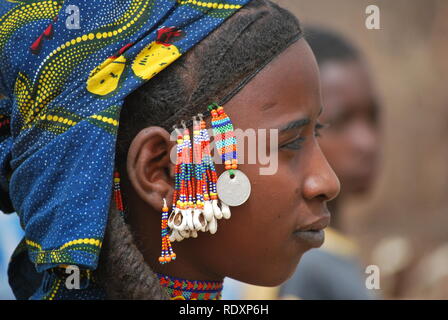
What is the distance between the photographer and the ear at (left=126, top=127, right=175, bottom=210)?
2.22m

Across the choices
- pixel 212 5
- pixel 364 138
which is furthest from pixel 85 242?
pixel 364 138

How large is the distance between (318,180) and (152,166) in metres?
0.56

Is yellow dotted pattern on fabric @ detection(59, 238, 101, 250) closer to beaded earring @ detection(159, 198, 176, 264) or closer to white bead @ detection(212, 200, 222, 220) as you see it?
beaded earring @ detection(159, 198, 176, 264)

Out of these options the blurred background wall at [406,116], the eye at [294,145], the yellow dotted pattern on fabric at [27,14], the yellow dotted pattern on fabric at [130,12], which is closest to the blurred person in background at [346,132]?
the eye at [294,145]

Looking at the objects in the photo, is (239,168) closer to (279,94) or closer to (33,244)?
(279,94)

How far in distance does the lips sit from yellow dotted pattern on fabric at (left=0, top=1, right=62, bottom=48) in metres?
1.08

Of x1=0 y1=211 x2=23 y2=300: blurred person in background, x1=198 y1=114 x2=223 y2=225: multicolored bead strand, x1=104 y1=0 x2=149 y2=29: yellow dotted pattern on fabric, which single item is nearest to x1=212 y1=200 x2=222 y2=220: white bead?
x1=198 y1=114 x2=223 y2=225: multicolored bead strand

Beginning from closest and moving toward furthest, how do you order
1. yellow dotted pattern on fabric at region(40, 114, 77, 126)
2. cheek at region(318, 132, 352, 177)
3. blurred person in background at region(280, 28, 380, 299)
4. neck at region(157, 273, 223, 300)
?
yellow dotted pattern on fabric at region(40, 114, 77, 126) → neck at region(157, 273, 223, 300) → blurred person in background at region(280, 28, 380, 299) → cheek at region(318, 132, 352, 177)

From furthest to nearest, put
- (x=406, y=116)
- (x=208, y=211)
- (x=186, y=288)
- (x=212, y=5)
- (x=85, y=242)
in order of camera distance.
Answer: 1. (x=406, y=116)
2. (x=186, y=288)
3. (x=212, y=5)
4. (x=208, y=211)
5. (x=85, y=242)

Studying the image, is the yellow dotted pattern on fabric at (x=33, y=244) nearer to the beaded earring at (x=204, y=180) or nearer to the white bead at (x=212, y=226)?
the beaded earring at (x=204, y=180)

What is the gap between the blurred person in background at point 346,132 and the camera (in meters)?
4.97

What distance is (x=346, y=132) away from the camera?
5121 millimetres
